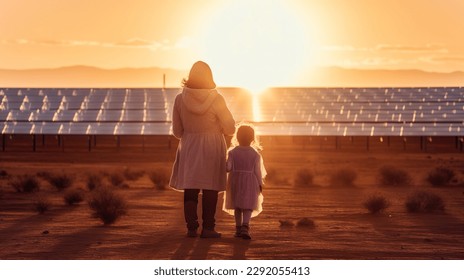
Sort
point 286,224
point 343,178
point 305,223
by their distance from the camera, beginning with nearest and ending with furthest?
point 305,223
point 286,224
point 343,178

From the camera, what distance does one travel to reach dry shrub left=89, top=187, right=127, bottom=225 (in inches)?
597

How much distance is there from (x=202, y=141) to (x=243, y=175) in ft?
2.20

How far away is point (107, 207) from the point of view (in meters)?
15.4

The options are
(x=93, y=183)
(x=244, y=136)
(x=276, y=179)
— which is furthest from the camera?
(x=276, y=179)

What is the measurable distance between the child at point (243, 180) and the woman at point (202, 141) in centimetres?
17

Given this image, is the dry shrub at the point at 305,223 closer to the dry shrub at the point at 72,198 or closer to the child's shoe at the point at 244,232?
the child's shoe at the point at 244,232

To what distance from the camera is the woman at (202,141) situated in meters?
12.4

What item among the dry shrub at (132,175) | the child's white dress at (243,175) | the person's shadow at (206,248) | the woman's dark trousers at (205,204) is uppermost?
the child's white dress at (243,175)

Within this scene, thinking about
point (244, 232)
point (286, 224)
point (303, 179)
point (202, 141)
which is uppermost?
point (202, 141)

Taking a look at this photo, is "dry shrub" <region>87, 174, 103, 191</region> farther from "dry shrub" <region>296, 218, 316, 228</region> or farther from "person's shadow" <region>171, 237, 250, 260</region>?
"person's shadow" <region>171, 237, 250, 260</region>

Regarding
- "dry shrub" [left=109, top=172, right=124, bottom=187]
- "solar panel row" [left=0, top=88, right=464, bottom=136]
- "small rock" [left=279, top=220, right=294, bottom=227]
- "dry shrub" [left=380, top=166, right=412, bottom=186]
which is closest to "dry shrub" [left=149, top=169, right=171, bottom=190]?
"dry shrub" [left=109, top=172, right=124, bottom=187]

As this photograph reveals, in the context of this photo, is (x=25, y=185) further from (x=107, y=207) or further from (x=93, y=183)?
(x=107, y=207)

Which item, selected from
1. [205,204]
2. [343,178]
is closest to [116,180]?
[343,178]

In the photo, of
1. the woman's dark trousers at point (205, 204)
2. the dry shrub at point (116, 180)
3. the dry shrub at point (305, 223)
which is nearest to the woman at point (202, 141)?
the woman's dark trousers at point (205, 204)
